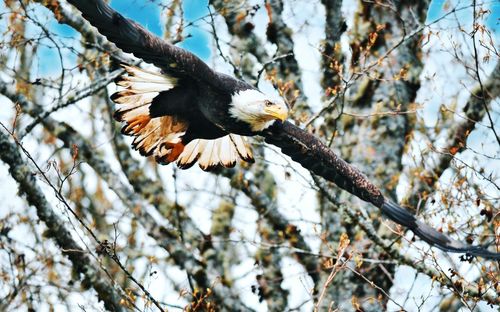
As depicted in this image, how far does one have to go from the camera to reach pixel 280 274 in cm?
849

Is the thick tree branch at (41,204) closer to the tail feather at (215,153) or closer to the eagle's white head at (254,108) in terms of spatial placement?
the tail feather at (215,153)

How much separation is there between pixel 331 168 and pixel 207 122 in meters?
1.02

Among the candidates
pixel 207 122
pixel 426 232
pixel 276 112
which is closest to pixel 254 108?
pixel 276 112

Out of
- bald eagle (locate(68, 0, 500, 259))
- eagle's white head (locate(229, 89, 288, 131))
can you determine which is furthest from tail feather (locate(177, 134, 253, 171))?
eagle's white head (locate(229, 89, 288, 131))

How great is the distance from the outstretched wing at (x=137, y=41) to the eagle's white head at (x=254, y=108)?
1.21 ft

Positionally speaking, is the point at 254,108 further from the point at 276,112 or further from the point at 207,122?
the point at 207,122

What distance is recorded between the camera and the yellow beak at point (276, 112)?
18.5 feet

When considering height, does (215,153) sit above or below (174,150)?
above

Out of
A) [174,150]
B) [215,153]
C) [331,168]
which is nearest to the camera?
[331,168]

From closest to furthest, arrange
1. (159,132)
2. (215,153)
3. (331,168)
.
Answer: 1. (331,168)
2. (159,132)
3. (215,153)

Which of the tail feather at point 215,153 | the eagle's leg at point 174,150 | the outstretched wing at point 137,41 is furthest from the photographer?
the tail feather at point 215,153

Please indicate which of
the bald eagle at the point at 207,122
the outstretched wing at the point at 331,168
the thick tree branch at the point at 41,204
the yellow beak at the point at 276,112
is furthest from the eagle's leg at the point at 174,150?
the yellow beak at the point at 276,112

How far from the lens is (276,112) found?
564 centimetres

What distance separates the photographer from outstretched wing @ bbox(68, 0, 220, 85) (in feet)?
15.7
